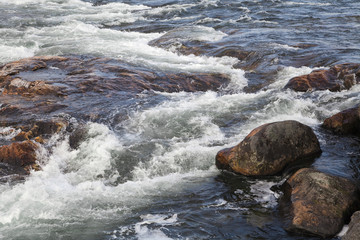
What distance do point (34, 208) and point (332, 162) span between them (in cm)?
434

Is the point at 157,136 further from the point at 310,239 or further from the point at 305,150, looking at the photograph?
the point at 310,239

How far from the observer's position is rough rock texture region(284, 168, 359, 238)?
4.95 m

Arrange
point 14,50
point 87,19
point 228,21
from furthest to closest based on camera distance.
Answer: point 87,19, point 228,21, point 14,50

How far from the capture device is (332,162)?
6.41m

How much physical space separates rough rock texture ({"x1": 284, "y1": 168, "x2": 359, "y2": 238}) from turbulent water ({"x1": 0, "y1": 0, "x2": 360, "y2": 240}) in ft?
0.75

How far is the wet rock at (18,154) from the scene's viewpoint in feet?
22.3

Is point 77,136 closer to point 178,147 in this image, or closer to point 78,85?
point 178,147

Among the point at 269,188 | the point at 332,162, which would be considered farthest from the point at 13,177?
the point at 332,162

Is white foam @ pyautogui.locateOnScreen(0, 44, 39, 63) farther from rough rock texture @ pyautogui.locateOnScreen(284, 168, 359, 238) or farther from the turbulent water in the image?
rough rock texture @ pyautogui.locateOnScreen(284, 168, 359, 238)

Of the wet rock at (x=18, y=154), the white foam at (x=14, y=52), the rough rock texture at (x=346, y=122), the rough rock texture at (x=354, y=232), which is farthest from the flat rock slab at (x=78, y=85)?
the rough rock texture at (x=354, y=232)

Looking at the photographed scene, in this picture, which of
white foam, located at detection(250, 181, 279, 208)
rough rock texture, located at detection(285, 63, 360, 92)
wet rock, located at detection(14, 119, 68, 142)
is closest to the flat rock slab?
wet rock, located at detection(14, 119, 68, 142)

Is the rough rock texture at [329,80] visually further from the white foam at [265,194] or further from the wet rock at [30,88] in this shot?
the wet rock at [30,88]

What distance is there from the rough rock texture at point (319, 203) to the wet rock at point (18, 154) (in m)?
4.05

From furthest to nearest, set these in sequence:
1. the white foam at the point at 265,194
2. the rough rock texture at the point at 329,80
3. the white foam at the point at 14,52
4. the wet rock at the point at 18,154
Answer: the white foam at the point at 14,52 → the rough rock texture at the point at 329,80 → the wet rock at the point at 18,154 → the white foam at the point at 265,194
